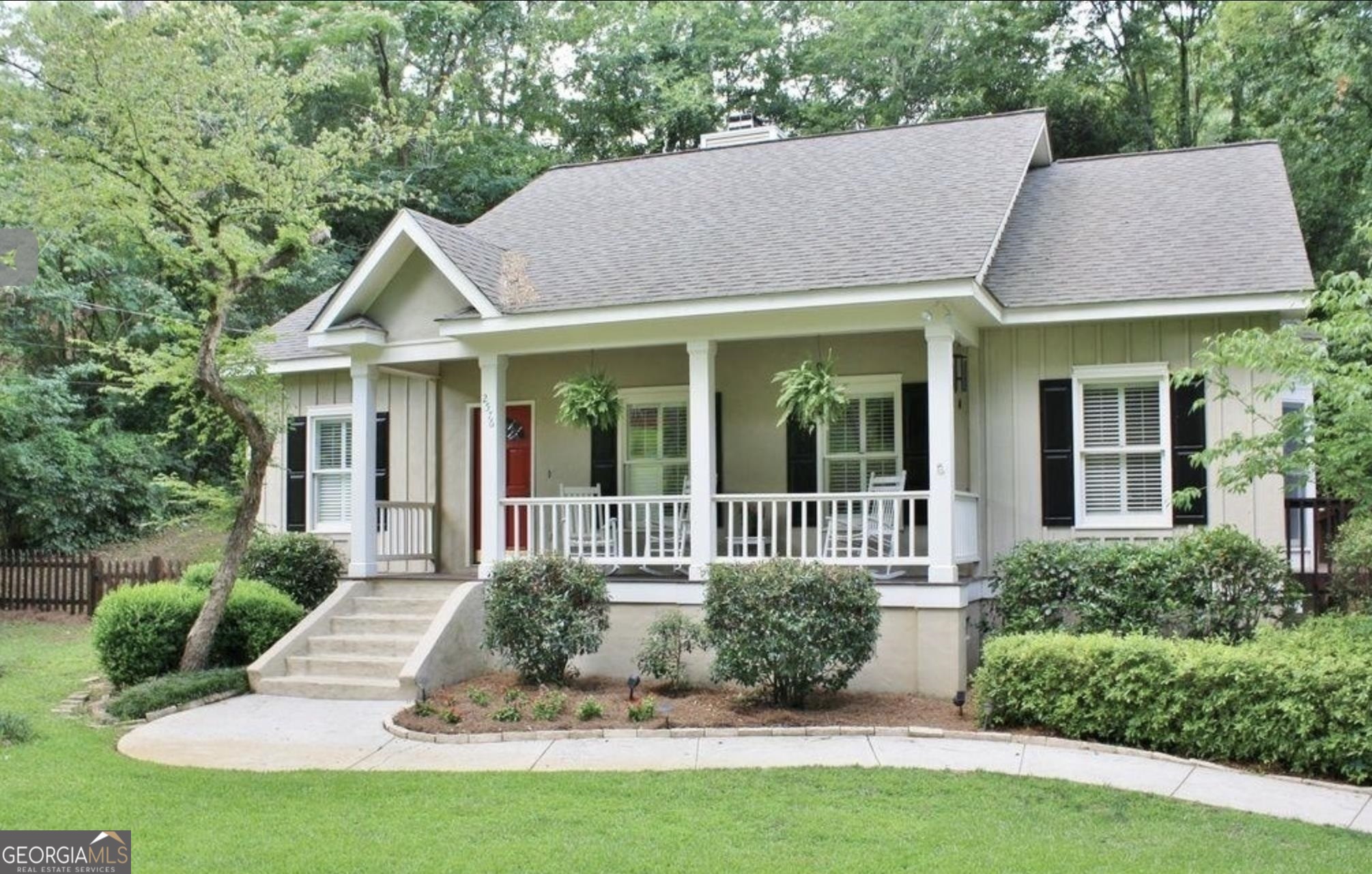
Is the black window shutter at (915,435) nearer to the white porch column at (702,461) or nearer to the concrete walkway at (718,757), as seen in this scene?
the white porch column at (702,461)

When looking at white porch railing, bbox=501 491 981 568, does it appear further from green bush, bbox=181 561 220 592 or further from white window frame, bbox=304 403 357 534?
green bush, bbox=181 561 220 592

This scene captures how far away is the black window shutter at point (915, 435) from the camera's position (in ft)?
38.3

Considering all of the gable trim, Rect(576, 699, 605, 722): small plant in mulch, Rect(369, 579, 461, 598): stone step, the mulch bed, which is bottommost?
the mulch bed

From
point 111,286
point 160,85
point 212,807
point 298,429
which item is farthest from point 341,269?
point 212,807

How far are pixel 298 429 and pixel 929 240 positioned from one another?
8431 millimetres

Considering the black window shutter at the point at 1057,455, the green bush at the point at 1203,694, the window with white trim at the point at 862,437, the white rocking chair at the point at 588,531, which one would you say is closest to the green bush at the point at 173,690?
the white rocking chair at the point at 588,531

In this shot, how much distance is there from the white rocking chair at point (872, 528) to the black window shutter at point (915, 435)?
0.51 ft

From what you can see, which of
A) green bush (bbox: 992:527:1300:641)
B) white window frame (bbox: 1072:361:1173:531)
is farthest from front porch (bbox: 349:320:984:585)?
white window frame (bbox: 1072:361:1173:531)

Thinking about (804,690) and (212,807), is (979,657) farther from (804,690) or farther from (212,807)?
(212,807)

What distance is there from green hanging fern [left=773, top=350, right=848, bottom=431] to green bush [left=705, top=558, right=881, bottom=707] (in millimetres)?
1664

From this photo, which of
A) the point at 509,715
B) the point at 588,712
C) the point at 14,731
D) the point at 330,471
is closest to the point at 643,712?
the point at 588,712

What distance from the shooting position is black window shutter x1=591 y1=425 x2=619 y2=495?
514 inches

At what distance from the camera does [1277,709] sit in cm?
725

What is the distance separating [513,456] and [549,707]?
5176 mm
